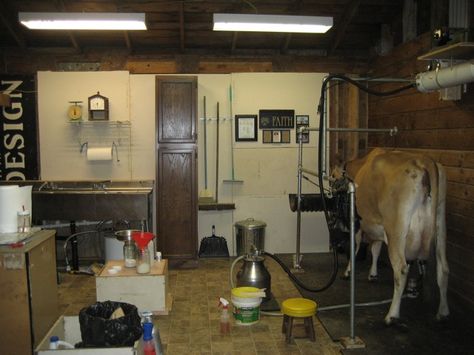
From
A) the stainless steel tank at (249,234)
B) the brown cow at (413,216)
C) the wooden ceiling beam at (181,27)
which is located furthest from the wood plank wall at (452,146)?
the wooden ceiling beam at (181,27)

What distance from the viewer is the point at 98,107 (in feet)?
20.5

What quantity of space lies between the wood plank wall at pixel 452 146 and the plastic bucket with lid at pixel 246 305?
1.97 metres

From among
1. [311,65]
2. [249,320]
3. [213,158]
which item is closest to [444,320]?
[249,320]

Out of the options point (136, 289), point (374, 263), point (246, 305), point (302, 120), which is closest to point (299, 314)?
point (246, 305)

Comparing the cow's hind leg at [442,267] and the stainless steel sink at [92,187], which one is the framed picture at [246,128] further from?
the cow's hind leg at [442,267]

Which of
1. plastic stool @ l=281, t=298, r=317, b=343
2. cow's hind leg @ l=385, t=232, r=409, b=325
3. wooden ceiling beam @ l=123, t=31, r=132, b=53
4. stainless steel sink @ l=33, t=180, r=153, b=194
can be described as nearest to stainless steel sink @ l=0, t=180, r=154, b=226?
stainless steel sink @ l=33, t=180, r=153, b=194

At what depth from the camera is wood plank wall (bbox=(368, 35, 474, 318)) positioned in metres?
4.20

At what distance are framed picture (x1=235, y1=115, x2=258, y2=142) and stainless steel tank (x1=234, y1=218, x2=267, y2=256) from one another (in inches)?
47.2

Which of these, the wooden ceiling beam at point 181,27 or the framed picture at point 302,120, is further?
the framed picture at point 302,120

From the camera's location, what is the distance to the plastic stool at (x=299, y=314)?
145 inches

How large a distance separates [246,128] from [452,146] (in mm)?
2910

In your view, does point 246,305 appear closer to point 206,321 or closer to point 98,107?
point 206,321

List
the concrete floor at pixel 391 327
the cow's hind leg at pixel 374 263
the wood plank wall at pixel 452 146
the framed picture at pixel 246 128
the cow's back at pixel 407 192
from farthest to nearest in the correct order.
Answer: the framed picture at pixel 246 128
the cow's hind leg at pixel 374 263
the wood plank wall at pixel 452 146
the cow's back at pixel 407 192
the concrete floor at pixel 391 327

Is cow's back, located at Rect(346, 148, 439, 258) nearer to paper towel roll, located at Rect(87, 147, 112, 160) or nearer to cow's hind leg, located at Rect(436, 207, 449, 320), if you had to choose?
cow's hind leg, located at Rect(436, 207, 449, 320)
